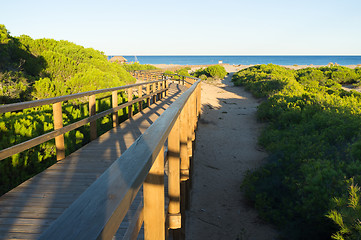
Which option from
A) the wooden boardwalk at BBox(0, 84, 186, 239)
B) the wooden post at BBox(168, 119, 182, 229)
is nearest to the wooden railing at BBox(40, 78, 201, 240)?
the wooden post at BBox(168, 119, 182, 229)

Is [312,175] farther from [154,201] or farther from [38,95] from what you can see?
[38,95]

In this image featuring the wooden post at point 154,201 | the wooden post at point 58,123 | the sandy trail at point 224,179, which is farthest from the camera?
the sandy trail at point 224,179

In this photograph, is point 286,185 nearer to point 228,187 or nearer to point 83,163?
point 228,187

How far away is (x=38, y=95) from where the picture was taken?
8891mm

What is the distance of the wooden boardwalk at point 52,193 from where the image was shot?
2.54 m

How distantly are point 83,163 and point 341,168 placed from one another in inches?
163

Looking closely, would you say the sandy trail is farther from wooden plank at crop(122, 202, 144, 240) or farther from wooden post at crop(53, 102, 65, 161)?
wooden plank at crop(122, 202, 144, 240)

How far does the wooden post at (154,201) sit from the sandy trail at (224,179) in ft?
11.3

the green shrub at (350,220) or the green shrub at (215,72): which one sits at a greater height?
the green shrub at (215,72)

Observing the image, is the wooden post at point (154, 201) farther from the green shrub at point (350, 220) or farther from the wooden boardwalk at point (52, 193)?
the green shrub at point (350, 220)

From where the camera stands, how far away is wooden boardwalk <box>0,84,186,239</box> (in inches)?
100.0

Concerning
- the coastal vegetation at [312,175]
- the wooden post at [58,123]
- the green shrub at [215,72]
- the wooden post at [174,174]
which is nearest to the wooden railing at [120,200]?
the wooden post at [174,174]

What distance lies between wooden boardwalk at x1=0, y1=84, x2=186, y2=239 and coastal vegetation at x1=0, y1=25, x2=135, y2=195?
1.97 feet

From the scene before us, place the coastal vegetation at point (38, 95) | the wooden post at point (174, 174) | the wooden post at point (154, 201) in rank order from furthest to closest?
the coastal vegetation at point (38, 95) → the wooden post at point (174, 174) → the wooden post at point (154, 201)
